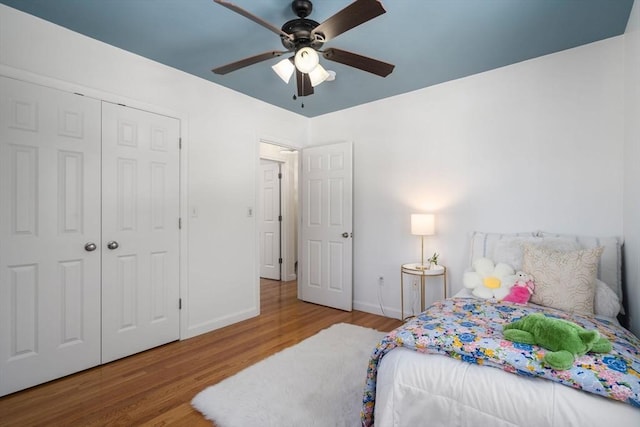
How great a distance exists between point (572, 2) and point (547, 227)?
1.67 metres

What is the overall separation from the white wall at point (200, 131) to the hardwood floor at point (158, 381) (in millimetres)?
394

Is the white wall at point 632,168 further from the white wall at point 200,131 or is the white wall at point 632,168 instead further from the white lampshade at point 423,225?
the white wall at point 200,131

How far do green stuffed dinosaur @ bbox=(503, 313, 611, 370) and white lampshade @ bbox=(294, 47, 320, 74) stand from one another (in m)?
1.85

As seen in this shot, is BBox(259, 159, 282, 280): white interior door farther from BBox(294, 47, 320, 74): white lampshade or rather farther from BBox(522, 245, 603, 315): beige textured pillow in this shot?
BBox(522, 245, 603, 315): beige textured pillow

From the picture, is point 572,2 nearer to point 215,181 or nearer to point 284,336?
point 215,181

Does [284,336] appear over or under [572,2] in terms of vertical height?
under

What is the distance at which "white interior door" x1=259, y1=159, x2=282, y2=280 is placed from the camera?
562 centimetres

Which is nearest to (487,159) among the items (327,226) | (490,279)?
(490,279)

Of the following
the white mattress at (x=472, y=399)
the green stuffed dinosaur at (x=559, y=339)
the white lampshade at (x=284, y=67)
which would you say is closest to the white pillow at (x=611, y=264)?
the green stuffed dinosaur at (x=559, y=339)

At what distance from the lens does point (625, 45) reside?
2352 millimetres

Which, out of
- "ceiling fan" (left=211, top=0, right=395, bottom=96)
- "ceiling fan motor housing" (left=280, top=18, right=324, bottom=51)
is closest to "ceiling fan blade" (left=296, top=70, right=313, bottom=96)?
"ceiling fan" (left=211, top=0, right=395, bottom=96)

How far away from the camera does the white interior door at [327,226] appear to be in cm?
393

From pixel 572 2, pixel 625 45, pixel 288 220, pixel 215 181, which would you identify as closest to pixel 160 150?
pixel 215 181

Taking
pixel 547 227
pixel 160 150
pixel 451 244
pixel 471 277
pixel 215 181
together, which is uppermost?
pixel 160 150
